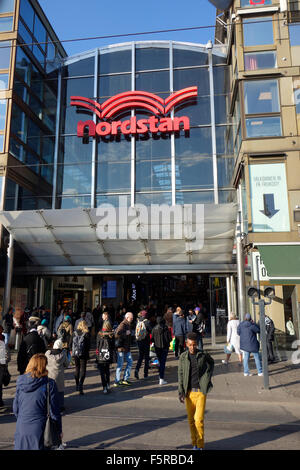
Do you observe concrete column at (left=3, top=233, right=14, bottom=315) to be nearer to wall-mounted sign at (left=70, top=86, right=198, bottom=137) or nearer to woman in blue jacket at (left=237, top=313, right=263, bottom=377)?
wall-mounted sign at (left=70, top=86, right=198, bottom=137)


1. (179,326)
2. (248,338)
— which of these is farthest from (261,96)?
(248,338)

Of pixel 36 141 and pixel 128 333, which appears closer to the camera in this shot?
pixel 128 333

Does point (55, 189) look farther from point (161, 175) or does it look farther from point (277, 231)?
point (277, 231)

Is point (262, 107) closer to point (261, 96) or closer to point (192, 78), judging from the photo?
point (261, 96)

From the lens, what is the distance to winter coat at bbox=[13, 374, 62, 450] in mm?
3955

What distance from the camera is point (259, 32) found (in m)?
16.3

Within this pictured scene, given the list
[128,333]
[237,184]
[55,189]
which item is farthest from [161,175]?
[128,333]

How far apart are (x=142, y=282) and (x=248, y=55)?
727 inches

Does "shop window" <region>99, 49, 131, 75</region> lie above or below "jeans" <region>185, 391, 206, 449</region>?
above

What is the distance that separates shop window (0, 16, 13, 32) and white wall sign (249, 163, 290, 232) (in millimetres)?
14887

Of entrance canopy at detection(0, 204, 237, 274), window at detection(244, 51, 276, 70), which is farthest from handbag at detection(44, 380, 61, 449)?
window at detection(244, 51, 276, 70)

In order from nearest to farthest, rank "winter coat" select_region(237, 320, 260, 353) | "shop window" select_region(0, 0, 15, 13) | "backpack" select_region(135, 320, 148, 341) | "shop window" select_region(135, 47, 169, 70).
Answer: "backpack" select_region(135, 320, 148, 341) → "winter coat" select_region(237, 320, 260, 353) → "shop window" select_region(0, 0, 15, 13) → "shop window" select_region(135, 47, 169, 70)

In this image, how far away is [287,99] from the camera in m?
15.2

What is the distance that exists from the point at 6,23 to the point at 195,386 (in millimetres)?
20964
